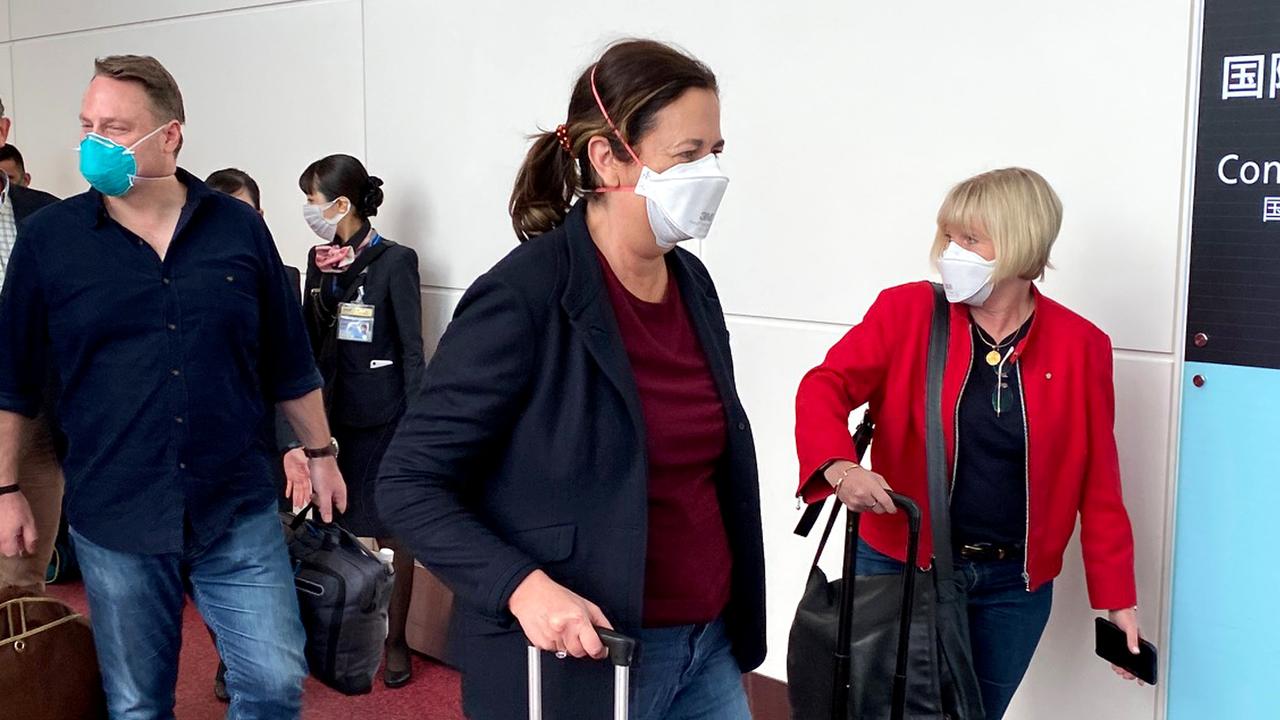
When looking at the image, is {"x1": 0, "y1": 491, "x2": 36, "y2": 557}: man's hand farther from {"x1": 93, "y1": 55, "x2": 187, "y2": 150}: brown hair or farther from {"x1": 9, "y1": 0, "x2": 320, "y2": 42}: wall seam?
{"x1": 9, "y1": 0, "x2": 320, "y2": 42}: wall seam

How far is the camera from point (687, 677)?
1.88m

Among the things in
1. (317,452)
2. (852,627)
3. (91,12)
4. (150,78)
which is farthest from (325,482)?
(91,12)

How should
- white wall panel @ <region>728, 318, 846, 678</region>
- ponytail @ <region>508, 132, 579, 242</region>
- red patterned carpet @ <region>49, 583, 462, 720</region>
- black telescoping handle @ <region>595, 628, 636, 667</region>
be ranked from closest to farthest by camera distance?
1. black telescoping handle @ <region>595, 628, 636, 667</region>
2. ponytail @ <region>508, 132, 579, 242</region>
3. white wall panel @ <region>728, 318, 846, 678</region>
4. red patterned carpet @ <region>49, 583, 462, 720</region>

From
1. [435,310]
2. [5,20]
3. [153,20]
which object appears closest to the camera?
[435,310]

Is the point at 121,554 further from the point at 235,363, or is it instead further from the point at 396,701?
the point at 396,701

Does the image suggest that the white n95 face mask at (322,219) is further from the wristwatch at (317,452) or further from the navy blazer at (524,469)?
the navy blazer at (524,469)

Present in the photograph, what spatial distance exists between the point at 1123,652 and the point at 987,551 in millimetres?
353

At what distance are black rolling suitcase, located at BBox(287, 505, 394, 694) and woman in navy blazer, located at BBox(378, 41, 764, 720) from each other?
1.18 metres

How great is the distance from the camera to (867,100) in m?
3.34

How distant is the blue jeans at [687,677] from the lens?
181cm

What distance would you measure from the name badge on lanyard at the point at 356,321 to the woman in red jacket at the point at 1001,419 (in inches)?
76.1

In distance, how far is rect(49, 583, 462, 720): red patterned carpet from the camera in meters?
4.06

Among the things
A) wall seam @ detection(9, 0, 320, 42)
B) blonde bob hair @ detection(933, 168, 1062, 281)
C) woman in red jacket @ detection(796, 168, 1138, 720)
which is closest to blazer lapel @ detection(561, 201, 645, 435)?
woman in red jacket @ detection(796, 168, 1138, 720)

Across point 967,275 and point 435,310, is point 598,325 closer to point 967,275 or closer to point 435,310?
point 967,275
